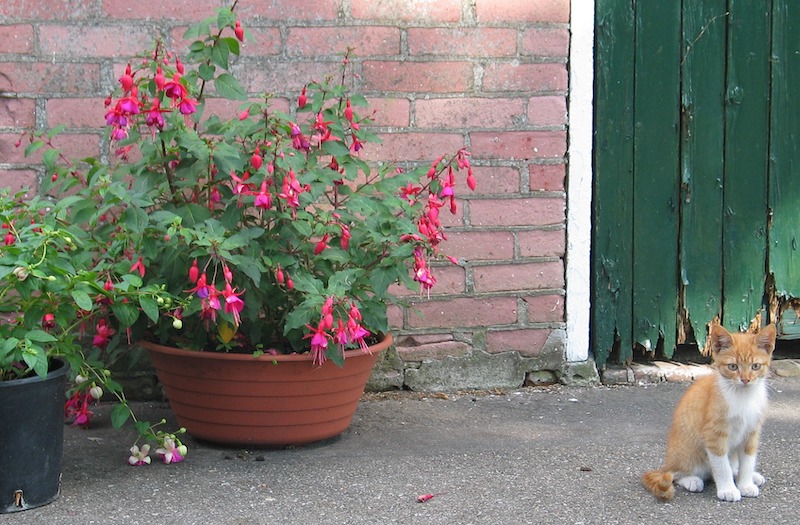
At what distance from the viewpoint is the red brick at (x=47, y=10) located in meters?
3.94

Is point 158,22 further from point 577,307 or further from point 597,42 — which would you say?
point 577,307

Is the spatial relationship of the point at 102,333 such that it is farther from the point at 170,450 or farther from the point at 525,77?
the point at 525,77

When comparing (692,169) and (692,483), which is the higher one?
(692,169)

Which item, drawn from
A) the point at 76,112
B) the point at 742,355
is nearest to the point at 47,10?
the point at 76,112

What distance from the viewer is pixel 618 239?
4461mm

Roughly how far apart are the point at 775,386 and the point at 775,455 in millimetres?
905

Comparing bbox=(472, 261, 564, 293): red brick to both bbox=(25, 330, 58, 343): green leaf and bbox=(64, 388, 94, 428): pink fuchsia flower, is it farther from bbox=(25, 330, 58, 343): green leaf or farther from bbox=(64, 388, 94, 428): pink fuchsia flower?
bbox=(25, 330, 58, 343): green leaf

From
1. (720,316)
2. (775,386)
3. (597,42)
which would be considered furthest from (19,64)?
(775,386)

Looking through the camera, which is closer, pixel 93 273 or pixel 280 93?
pixel 93 273

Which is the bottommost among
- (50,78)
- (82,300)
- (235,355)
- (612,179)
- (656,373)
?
(656,373)

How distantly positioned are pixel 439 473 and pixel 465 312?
0.98 meters

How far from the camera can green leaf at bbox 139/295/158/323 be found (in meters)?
3.14

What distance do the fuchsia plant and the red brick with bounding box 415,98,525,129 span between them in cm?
49

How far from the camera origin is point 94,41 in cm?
399
